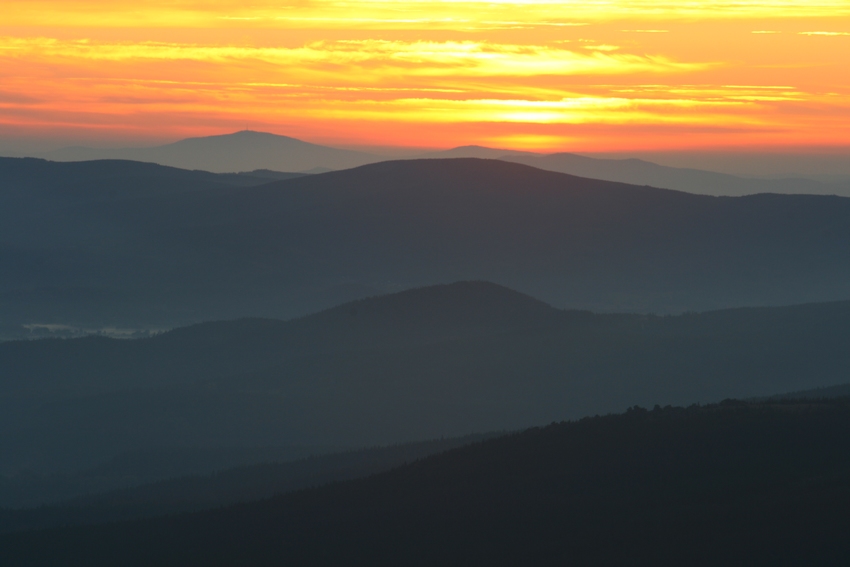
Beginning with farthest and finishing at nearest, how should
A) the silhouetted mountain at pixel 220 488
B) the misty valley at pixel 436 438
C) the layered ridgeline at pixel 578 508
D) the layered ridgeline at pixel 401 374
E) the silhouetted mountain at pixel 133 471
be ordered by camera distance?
the layered ridgeline at pixel 401 374
the silhouetted mountain at pixel 133 471
the silhouetted mountain at pixel 220 488
the misty valley at pixel 436 438
the layered ridgeline at pixel 578 508

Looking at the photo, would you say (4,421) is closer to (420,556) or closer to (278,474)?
(278,474)

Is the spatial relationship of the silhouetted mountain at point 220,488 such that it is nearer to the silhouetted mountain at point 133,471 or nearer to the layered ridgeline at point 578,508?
the silhouetted mountain at point 133,471

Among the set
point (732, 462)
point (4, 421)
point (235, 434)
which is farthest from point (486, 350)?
point (732, 462)

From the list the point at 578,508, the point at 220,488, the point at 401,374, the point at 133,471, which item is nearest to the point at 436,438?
the point at 401,374

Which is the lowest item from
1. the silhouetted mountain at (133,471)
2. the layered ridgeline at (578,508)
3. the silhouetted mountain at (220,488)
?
the silhouetted mountain at (133,471)

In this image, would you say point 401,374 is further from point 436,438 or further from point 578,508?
point 578,508

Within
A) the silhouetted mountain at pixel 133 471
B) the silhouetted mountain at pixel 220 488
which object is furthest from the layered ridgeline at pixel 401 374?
the silhouetted mountain at pixel 220 488
